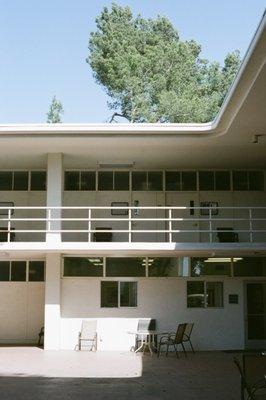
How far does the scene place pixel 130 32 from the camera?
1615 inches

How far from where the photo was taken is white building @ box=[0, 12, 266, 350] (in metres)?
17.2

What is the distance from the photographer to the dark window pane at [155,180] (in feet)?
68.1

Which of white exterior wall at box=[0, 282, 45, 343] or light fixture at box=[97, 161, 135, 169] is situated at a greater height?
light fixture at box=[97, 161, 135, 169]

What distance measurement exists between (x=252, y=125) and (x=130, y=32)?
27.4 m

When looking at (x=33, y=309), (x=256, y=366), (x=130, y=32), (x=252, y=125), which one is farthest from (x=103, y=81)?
(x=256, y=366)

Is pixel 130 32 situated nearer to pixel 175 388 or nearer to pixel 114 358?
pixel 114 358

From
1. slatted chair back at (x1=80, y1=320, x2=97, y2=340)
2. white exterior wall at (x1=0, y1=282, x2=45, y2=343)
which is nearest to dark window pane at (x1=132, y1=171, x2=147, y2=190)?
white exterior wall at (x1=0, y1=282, x2=45, y2=343)

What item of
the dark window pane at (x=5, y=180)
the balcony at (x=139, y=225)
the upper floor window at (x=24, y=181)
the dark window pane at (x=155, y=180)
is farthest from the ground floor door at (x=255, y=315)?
the dark window pane at (x=5, y=180)

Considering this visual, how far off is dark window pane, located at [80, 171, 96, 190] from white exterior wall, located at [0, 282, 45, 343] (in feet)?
12.4

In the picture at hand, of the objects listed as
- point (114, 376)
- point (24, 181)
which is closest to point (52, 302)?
point (24, 181)

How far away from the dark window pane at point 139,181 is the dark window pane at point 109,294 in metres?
3.59

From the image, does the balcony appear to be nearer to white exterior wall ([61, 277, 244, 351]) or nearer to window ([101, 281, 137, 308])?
window ([101, 281, 137, 308])

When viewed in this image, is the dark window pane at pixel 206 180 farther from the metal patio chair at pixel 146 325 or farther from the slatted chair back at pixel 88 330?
the slatted chair back at pixel 88 330

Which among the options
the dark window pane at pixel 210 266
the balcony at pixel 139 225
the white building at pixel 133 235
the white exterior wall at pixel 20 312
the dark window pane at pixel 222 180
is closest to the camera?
the white building at pixel 133 235
